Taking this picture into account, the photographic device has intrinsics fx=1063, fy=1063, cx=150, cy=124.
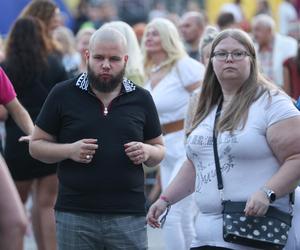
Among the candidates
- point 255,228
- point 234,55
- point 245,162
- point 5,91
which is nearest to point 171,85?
point 5,91

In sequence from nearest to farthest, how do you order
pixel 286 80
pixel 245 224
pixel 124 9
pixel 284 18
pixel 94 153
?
pixel 245 224 → pixel 94 153 → pixel 286 80 → pixel 284 18 → pixel 124 9

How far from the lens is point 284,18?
66.6 ft

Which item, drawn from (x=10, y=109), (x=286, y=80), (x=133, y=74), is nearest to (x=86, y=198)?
(x=10, y=109)

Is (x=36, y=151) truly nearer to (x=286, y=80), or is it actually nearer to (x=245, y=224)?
(x=245, y=224)

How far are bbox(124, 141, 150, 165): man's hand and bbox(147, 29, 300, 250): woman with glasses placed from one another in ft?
0.83

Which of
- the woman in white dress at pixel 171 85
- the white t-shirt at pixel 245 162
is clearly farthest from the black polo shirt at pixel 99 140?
the woman in white dress at pixel 171 85

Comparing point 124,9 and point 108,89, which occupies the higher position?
point 108,89

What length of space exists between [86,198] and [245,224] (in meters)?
0.95

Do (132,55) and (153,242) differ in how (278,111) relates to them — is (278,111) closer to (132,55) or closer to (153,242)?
(132,55)

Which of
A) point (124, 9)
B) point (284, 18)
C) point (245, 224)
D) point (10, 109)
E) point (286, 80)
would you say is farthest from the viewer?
point (124, 9)

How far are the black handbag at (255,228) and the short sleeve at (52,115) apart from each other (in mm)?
1105

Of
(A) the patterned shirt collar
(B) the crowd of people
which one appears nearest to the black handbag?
(B) the crowd of people

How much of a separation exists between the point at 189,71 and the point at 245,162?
306 cm

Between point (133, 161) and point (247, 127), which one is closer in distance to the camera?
point (247, 127)
